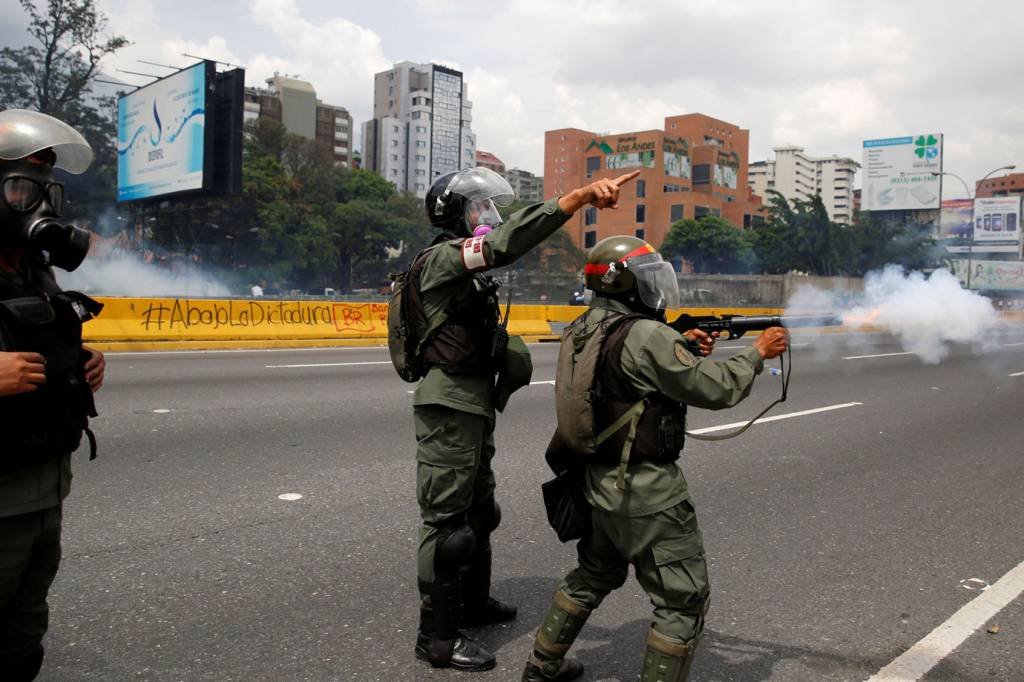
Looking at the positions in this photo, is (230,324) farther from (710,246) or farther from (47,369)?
(710,246)

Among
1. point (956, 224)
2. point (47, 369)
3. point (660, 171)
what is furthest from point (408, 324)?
point (660, 171)

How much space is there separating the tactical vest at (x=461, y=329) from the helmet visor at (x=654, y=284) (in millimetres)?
636

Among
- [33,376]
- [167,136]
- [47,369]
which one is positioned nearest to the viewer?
[33,376]

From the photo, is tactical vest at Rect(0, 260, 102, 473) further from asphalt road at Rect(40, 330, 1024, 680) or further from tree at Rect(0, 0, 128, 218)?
tree at Rect(0, 0, 128, 218)

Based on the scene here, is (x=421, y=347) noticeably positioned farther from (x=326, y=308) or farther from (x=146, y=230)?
(x=146, y=230)

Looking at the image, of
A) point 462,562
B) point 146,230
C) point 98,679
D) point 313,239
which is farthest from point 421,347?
point 313,239

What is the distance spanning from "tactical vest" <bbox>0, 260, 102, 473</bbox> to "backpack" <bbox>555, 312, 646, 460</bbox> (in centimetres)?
147

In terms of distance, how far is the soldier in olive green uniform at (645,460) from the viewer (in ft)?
8.74

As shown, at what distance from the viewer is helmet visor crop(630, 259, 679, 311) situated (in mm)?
2895

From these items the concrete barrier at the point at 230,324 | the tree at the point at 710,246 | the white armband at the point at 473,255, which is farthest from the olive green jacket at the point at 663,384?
the tree at the point at 710,246

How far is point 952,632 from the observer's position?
141 inches

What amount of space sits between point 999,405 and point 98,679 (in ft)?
36.2

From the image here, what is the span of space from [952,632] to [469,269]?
2.66 m

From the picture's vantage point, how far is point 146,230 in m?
45.0
